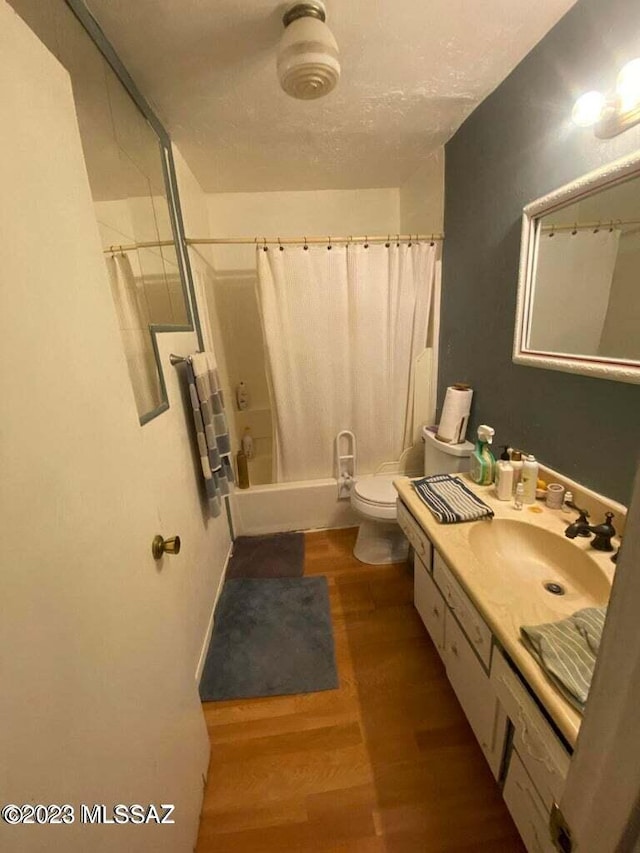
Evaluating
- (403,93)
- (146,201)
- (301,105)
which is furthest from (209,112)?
(403,93)

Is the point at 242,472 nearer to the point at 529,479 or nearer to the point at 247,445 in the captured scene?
the point at 247,445

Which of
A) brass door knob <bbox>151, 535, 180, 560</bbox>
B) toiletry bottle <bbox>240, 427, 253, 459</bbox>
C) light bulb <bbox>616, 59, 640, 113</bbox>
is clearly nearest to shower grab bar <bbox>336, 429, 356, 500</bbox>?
toiletry bottle <bbox>240, 427, 253, 459</bbox>

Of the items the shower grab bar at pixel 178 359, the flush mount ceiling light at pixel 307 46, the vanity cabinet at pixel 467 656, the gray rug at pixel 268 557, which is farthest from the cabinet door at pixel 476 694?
the flush mount ceiling light at pixel 307 46

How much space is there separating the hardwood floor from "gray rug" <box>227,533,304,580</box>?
23.1 inches

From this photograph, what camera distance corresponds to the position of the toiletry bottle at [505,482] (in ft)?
4.14

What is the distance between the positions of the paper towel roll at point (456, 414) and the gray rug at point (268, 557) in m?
1.17

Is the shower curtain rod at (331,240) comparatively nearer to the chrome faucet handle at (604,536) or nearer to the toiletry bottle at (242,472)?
the toiletry bottle at (242,472)

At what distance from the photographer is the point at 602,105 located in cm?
94

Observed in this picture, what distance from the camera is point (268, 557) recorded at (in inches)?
84.5

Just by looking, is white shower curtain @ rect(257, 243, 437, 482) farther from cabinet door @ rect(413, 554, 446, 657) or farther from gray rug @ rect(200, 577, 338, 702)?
cabinet door @ rect(413, 554, 446, 657)

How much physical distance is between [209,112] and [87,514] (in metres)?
1.69

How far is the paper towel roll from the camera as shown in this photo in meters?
1.72

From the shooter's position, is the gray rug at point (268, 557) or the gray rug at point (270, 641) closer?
the gray rug at point (270, 641)

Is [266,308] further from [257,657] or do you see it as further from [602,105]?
[257,657]
